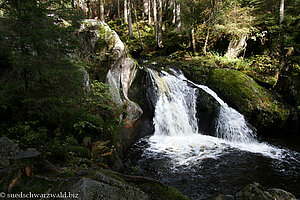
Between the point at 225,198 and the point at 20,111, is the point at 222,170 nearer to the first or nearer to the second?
the point at 225,198

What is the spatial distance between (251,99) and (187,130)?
4.00 meters

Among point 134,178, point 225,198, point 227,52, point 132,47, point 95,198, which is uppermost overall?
point 132,47

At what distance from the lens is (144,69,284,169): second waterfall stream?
22.2ft

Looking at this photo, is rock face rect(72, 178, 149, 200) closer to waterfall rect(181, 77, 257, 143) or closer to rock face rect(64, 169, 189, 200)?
rock face rect(64, 169, 189, 200)

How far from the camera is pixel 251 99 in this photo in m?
8.88

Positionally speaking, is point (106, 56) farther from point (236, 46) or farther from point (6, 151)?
point (236, 46)

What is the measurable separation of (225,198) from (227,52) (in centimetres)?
1171

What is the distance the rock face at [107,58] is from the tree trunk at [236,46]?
8.75 meters

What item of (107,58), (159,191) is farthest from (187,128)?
(159,191)

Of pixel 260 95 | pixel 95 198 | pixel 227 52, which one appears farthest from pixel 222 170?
pixel 227 52

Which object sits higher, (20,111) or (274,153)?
(20,111)

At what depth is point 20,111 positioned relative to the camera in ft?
11.8

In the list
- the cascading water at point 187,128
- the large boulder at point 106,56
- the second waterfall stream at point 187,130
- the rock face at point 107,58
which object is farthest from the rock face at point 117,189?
the large boulder at point 106,56

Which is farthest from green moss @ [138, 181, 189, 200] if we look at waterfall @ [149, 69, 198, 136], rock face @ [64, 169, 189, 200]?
waterfall @ [149, 69, 198, 136]
